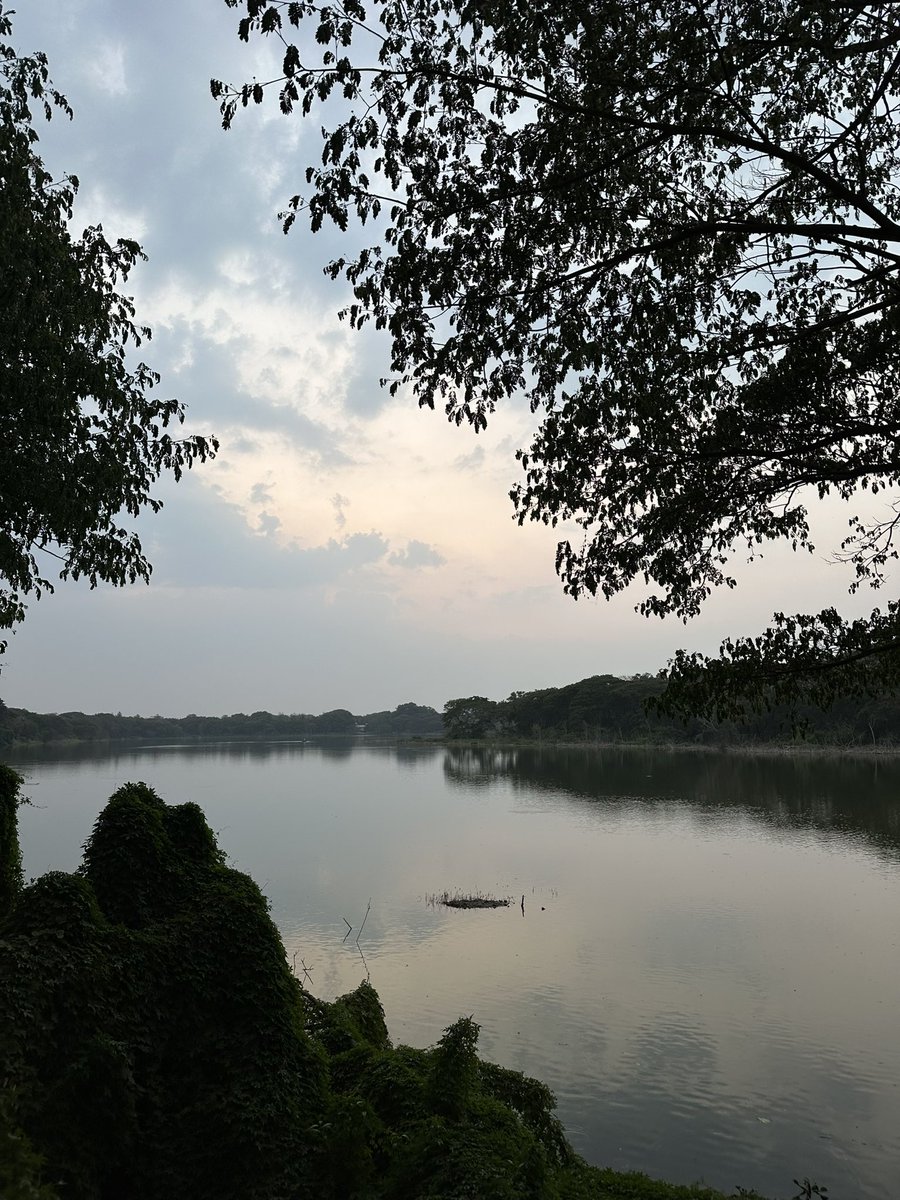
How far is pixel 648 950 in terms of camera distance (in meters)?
23.0

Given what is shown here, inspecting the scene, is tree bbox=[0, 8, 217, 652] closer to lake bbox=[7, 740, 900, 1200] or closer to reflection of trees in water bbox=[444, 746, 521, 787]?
lake bbox=[7, 740, 900, 1200]

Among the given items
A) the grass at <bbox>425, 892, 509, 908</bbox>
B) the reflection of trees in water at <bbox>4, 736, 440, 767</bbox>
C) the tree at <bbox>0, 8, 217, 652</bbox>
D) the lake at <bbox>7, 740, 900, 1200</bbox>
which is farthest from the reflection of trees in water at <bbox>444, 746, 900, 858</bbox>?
the tree at <bbox>0, 8, 217, 652</bbox>

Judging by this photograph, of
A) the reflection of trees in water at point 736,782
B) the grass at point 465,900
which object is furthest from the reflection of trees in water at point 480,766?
the grass at point 465,900

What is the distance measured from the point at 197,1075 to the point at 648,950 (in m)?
19.5

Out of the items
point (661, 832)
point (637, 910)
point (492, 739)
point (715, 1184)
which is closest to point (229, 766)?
point (492, 739)

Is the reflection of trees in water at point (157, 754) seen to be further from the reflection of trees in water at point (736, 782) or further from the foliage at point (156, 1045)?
the foliage at point (156, 1045)

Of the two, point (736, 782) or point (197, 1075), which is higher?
point (197, 1075)

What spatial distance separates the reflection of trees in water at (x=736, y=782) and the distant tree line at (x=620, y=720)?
5060 mm

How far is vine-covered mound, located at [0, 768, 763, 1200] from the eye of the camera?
518 cm

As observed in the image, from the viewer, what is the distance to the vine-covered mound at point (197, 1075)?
204 inches

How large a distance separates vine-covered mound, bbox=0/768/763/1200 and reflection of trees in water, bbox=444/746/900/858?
36134mm

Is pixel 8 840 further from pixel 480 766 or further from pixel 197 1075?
pixel 480 766

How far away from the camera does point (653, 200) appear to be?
871 centimetres

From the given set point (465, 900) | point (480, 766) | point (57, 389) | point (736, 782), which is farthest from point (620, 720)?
point (57, 389)
